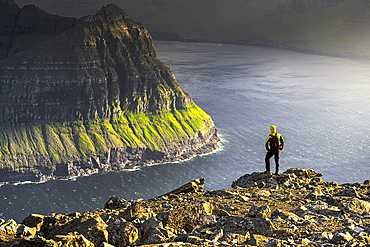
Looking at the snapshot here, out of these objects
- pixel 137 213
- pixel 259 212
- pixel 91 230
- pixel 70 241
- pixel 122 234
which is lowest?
pixel 137 213

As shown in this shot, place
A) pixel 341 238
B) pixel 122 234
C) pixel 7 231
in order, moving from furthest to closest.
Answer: pixel 7 231
pixel 122 234
pixel 341 238

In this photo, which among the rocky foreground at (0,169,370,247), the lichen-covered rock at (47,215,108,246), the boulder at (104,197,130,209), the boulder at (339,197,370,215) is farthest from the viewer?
the boulder at (104,197,130,209)

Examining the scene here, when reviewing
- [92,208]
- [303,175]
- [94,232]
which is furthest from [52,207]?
[94,232]

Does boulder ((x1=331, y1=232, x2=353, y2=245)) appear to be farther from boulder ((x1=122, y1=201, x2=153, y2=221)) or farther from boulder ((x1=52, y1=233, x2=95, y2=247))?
boulder ((x1=52, y1=233, x2=95, y2=247))

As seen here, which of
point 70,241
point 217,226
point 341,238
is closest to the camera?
point 70,241

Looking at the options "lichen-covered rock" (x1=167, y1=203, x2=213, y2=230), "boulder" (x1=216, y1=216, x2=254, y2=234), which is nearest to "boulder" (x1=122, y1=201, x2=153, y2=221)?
"lichen-covered rock" (x1=167, y1=203, x2=213, y2=230)

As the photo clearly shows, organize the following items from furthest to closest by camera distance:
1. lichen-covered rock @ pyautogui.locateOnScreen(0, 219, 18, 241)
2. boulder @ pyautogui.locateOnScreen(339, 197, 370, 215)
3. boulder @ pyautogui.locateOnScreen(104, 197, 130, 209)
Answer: boulder @ pyautogui.locateOnScreen(104, 197, 130, 209) → boulder @ pyautogui.locateOnScreen(339, 197, 370, 215) → lichen-covered rock @ pyautogui.locateOnScreen(0, 219, 18, 241)

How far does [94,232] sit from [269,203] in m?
10.9

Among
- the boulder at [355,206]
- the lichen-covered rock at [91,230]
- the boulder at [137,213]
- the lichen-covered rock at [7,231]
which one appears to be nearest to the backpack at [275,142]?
the boulder at [355,206]

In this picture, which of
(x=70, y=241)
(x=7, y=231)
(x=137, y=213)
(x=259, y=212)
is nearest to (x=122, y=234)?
(x=70, y=241)

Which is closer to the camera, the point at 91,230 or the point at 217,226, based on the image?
the point at 91,230

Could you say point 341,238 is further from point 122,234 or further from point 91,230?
point 91,230

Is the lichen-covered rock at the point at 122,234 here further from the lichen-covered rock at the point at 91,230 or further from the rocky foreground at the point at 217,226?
the lichen-covered rock at the point at 91,230

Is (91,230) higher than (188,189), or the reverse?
(91,230)
